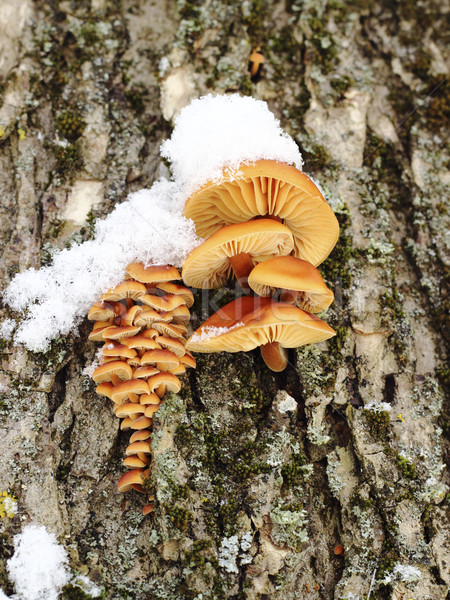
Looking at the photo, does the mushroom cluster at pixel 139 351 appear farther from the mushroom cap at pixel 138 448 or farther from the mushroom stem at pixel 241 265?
the mushroom stem at pixel 241 265

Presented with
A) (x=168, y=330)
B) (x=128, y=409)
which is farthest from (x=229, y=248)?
(x=128, y=409)

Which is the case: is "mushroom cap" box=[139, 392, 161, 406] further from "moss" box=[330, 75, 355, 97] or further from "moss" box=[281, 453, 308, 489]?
"moss" box=[330, 75, 355, 97]

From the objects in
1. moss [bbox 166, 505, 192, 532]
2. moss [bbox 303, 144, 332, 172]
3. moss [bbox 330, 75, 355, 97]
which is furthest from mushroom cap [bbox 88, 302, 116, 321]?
moss [bbox 330, 75, 355, 97]

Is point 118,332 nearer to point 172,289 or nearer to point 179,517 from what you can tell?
point 172,289

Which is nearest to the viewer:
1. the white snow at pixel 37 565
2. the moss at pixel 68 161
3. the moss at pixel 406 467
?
the white snow at pixel 37 565

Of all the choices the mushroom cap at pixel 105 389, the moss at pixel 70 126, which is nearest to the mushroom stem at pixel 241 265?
the mushroom cap at pixel 105 389

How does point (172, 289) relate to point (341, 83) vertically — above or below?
below

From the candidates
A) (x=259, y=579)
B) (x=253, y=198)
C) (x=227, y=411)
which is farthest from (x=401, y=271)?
(x=259, y=579)
